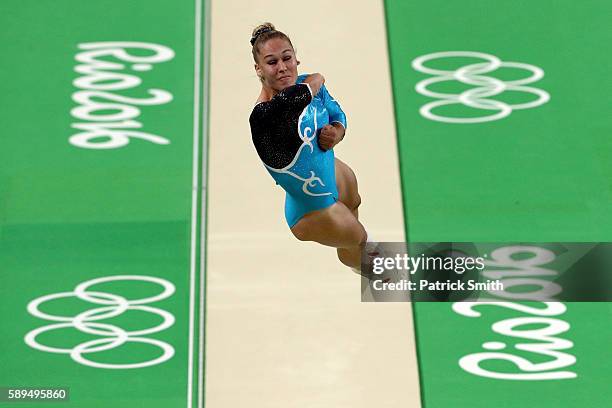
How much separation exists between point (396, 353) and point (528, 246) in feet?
4.54

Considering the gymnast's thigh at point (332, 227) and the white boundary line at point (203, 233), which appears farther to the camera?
the white boundary line at point (203, 233)

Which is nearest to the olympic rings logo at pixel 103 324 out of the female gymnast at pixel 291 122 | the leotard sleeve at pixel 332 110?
the female gymnast at pixel 291 122

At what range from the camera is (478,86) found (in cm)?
1200

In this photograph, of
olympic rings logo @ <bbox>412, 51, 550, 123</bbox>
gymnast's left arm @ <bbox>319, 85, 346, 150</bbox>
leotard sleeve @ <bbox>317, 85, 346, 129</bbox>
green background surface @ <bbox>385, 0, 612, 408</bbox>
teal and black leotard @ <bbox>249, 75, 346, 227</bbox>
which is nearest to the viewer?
teal and black leotard @ <bbox>249, 75, 346, 227</bbox>

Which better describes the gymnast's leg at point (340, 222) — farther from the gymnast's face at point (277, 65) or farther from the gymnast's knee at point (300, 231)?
the gymnast's face at point (277, 65)

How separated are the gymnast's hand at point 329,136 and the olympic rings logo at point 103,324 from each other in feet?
14.7

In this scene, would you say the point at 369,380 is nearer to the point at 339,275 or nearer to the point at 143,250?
the point at 339,275

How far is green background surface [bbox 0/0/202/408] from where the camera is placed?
10500mm

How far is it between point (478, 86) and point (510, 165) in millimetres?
1005

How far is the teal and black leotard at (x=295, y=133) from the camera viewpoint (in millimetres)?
6430

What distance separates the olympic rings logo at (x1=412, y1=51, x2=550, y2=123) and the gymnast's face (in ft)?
17.4

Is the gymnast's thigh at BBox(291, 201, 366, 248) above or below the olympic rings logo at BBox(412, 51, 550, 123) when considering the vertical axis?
below

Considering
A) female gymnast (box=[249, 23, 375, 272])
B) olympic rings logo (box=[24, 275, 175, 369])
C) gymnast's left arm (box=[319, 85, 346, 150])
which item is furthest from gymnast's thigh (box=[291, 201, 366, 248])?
olympic rings logo (box=[24, 275, 175, 369])

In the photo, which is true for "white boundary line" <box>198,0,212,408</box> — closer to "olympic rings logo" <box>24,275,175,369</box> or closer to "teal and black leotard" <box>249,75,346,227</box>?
"olympic rings logo" <box>24,275,175,369</box>
